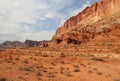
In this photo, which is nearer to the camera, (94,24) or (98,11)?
(94,24)

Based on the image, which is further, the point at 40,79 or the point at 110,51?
the point at 110,51

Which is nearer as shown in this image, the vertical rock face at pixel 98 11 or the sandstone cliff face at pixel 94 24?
the sandstone cliff face at pixel 94 24

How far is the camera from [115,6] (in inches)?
2783

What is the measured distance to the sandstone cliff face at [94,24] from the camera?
4123 cm

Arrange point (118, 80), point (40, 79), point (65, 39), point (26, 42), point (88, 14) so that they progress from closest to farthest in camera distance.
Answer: point (40, 79), point (118, 80), point (65, 39), point (88, 14), point (26, 42)

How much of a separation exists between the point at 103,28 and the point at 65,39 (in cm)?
796

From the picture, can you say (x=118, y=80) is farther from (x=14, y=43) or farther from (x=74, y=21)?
(x=14, y=43)

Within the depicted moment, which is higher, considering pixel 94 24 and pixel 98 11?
pixel 98 11

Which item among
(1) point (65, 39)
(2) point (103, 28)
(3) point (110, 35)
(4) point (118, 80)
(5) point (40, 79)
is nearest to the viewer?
(5) point (40, 79)

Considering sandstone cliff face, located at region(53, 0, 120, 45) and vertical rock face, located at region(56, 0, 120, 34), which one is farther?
vertical rock face, located at region(56, 0, 120, 34)

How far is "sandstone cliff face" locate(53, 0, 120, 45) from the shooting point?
41231 millimetres

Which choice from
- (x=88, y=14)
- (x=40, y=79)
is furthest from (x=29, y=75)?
(x=88, y=14)

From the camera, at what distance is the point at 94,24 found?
55.5 meters

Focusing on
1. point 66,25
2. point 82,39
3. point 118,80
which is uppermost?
point 66,25
